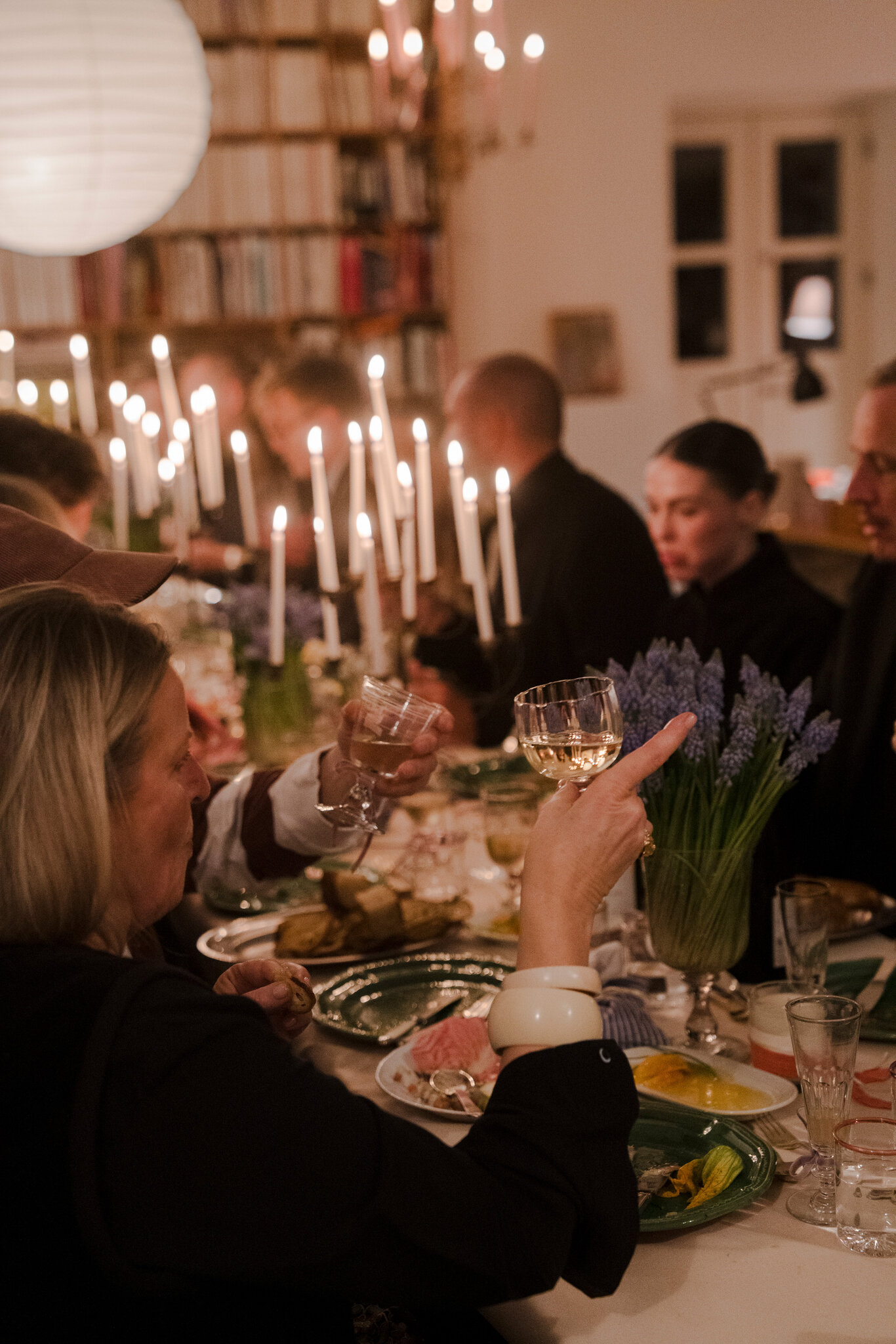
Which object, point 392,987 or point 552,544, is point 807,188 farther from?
point 392,987

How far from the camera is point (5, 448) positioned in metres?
2.24

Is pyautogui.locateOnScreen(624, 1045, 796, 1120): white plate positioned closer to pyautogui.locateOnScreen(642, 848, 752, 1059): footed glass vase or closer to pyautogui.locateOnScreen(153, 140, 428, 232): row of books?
pyautogui.locateOnScreen(642, 848, 752, 1059): footed glass vase

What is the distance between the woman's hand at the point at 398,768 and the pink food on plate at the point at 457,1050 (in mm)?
288

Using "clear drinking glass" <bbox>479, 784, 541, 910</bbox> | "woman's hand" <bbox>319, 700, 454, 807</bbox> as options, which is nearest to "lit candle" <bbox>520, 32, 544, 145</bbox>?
"clear drinking glass" <bbox>479, 784, 541, 910</bbox>

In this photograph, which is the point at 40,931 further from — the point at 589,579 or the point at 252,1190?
the point at 589,579

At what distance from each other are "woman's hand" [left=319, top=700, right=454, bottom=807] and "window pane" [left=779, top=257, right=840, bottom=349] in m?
4.80

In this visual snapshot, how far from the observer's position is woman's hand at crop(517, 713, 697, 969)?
1.02 metres

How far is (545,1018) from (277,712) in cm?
149

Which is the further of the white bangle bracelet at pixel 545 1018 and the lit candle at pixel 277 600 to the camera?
the lit candle at pixel 277 600

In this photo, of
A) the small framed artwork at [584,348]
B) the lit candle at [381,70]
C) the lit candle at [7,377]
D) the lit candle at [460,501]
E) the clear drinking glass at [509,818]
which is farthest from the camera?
the small framed artwork at [584,348]

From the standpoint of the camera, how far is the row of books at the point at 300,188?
5215mm

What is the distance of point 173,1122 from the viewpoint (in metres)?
0.81

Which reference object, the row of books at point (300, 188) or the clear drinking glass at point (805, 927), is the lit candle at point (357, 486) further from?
the row of books at point (300, 188)

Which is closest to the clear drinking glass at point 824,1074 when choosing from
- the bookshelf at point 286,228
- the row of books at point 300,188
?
the bookshelf at point 286,228
